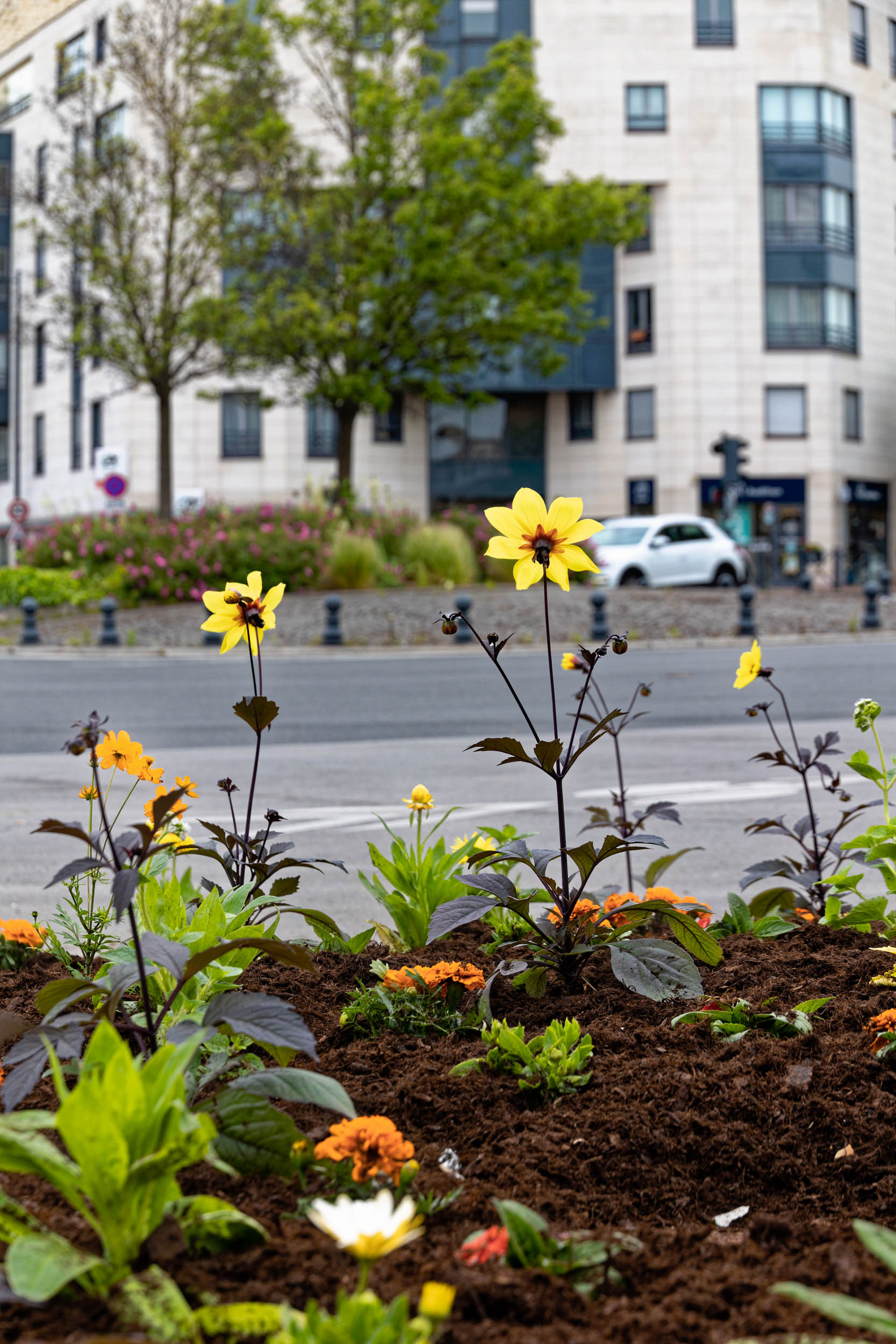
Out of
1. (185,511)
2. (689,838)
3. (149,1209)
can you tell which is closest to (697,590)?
(185,511)

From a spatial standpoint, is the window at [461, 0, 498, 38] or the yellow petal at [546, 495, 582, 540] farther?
the window at [461, 0, 498, 38]

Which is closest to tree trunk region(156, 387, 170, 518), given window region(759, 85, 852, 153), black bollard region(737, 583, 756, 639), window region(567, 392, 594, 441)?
black bollard region(737, 583, 756, 639)

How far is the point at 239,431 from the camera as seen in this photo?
48.5 metres

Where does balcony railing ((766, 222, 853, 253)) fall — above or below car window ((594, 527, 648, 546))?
above

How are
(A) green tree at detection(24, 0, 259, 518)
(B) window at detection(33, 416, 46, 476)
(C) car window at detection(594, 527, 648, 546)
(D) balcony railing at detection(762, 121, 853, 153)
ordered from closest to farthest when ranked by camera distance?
1. (A) green tree at detection(24, 0, 259, 518)
2. (C) car window at detection(594, 527, 648, 546)
3. (D) balcony railing at detection(762, 121, 853, 153)
4. (B) window at detection(33, 416, 46, 476)

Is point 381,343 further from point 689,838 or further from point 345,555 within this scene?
point 689,838

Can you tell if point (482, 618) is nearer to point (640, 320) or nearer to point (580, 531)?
point (580, 531)

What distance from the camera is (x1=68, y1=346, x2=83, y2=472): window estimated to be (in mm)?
51781

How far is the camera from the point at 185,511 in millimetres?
28172

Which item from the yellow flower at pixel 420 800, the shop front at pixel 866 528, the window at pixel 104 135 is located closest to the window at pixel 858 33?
the shop front at pixel 866 528

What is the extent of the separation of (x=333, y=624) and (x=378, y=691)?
231 inches

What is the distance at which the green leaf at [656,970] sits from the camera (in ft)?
8.47

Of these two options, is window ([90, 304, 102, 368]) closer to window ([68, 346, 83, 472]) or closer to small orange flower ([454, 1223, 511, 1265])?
window ([68, 346, 83, 472])

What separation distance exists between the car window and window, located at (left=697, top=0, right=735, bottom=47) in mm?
27232
